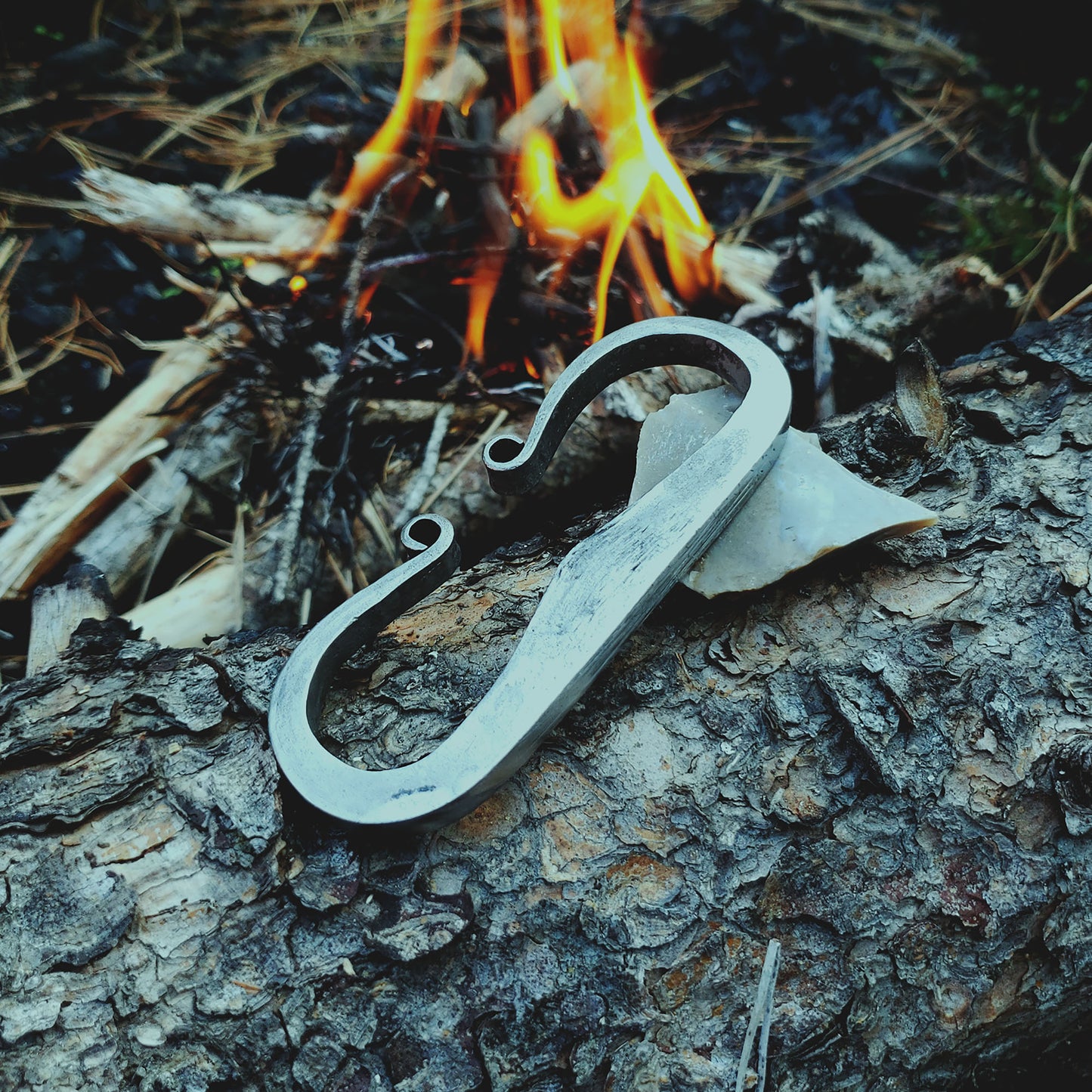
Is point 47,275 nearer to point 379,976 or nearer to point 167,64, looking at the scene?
point 167,64

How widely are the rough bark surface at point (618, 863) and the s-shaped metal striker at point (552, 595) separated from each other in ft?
0.24

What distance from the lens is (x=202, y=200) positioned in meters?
2.59

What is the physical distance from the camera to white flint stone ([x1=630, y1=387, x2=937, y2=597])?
136 cm

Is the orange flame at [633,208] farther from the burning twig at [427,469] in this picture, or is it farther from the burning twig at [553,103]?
the burning twig at [427,469]

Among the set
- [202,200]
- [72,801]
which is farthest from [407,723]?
[202,200]

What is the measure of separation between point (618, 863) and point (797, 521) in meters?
0.63

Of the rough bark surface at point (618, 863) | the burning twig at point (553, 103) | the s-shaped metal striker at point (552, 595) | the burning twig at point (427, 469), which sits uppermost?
the burning twig at point (553, 103)

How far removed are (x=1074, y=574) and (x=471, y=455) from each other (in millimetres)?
1309

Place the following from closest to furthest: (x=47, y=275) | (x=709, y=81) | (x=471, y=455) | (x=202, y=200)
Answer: (x=471, y=455) → (x=202, y=200) → (x=47, y=275) → (x=709, y=81)

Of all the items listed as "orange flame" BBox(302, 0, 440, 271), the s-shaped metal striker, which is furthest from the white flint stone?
"orange flame" BBox(302, 0, 440, 271)

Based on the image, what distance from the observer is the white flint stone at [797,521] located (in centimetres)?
136

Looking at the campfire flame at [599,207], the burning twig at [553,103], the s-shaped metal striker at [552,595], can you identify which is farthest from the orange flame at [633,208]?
the s-shaped metal striker at [552,595]

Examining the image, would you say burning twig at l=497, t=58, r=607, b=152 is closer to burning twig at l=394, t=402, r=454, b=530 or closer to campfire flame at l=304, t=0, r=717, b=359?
campfire flame at l=304, t=0, r=717, b=359

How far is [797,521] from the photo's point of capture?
4.61ft
